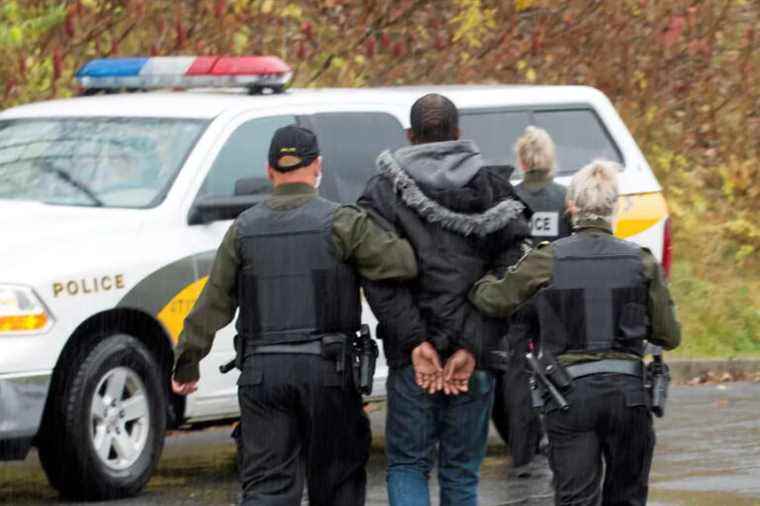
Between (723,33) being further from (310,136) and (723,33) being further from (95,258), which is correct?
(310,136)

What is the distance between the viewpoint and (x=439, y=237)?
22.9 ft

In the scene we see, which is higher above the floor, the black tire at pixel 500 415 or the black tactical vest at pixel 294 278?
the black tactical vest at pixel 294 278

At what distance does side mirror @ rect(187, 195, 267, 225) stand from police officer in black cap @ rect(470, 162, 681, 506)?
2.78m

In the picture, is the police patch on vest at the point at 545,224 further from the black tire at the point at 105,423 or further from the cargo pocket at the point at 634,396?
the cargo pocket at the point at 634,396

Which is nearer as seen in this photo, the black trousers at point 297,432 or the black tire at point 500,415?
the black trousers at point 297,432

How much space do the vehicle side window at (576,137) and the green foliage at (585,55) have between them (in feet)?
13.4

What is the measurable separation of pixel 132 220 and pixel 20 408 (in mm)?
1143

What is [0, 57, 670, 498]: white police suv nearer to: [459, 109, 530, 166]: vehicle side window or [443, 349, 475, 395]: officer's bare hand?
[459, 109, 530, 166]: vehicle side window

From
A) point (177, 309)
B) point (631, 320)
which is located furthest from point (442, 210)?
point (177, 309)

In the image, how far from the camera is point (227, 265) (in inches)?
271

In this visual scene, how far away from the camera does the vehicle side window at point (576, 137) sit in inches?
452

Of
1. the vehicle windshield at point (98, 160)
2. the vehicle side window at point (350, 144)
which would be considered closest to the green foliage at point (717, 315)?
the vehicle side window at point (350, 144)

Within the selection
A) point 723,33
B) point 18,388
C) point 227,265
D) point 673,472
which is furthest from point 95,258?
point 723,33

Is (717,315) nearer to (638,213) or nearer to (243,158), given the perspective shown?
(638,213)
